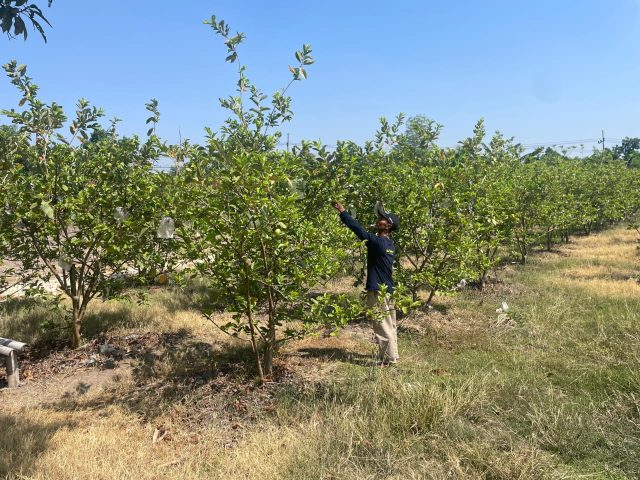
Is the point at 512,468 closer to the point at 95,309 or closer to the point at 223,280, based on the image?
the point at 223,280

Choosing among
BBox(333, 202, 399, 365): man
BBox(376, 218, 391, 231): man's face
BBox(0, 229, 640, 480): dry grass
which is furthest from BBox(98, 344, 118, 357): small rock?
BBox(376, 218, 391, 231): man's face

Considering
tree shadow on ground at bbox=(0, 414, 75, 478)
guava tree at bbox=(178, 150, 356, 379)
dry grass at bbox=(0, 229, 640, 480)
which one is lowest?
dry grass at bbox=(0, 229, 640, 480)

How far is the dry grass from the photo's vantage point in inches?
140

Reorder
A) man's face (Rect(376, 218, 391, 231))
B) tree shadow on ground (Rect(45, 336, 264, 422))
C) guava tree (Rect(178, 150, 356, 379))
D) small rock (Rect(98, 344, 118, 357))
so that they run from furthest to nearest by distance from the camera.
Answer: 1. small rock (Rect(98, 344, 118, 357))
2. man's face (Rect(376, 218, 391, 231))
3. tree shadow on ground (Rect(45, 336, 264, 422))
4. guava tree (Rect(178, 150, 356, 379))

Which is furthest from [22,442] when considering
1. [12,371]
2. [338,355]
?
[338,355]

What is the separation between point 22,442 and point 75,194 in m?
3.27

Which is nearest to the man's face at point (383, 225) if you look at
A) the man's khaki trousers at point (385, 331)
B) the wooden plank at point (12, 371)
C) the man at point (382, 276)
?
the man at point (382, 276)

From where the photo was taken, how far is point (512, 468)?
3.31 m

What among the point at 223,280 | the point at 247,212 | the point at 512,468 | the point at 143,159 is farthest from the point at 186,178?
the point at 512,468

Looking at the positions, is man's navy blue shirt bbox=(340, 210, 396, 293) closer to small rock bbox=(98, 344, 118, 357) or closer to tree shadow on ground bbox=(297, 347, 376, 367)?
tree shadow on ground bbox=(297, 347, 376, 367)

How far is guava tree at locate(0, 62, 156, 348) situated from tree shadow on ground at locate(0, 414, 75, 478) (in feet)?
5.93

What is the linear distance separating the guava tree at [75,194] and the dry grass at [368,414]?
1528 millimetres

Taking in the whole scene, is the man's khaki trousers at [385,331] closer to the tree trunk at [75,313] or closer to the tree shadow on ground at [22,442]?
the tree shadow on ground at [22,442]

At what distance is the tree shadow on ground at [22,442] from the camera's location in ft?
11.7
